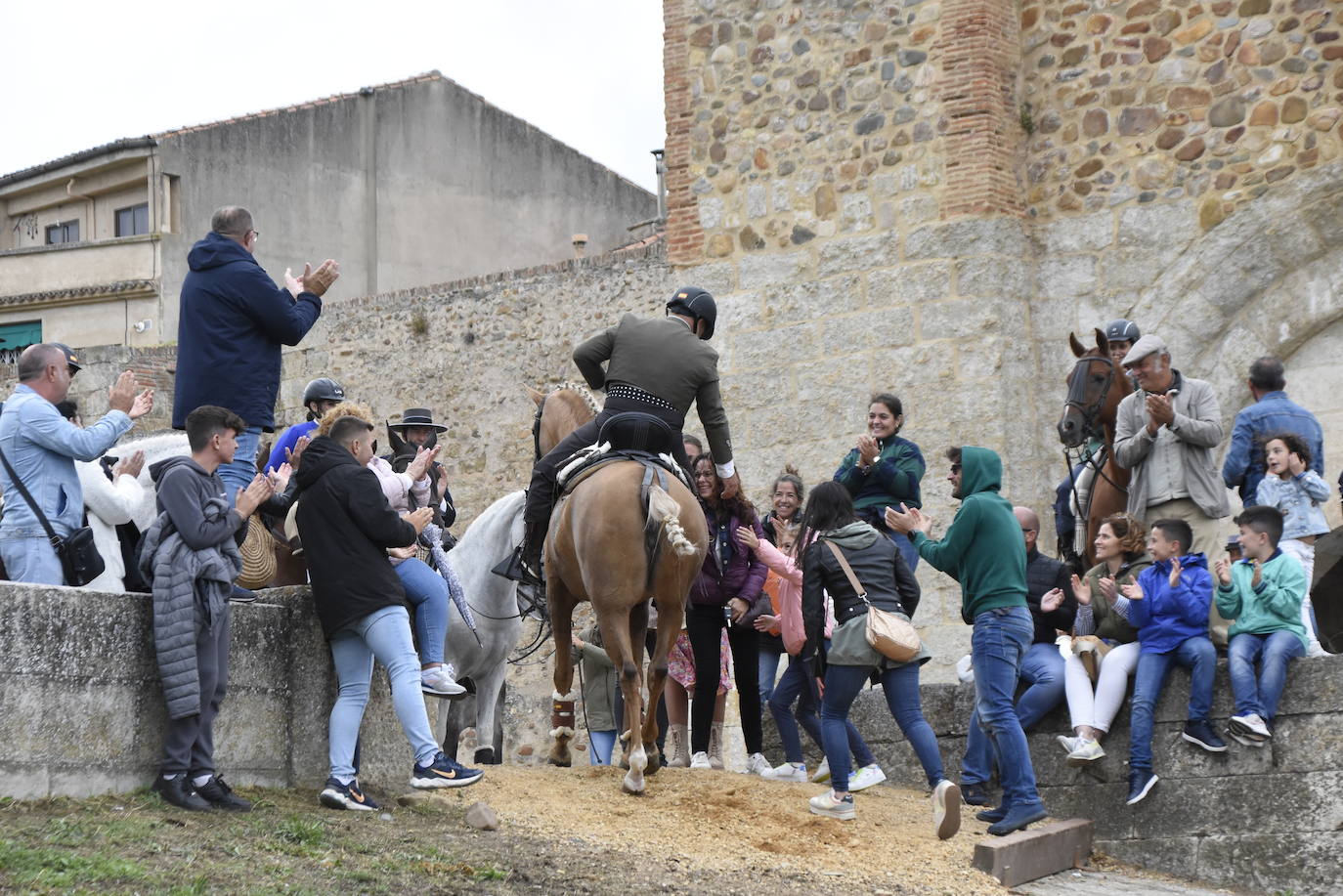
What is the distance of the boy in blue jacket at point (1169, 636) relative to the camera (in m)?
8.79

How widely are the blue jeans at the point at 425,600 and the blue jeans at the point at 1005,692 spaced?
2.66 m

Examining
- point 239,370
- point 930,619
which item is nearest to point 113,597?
point 239,370

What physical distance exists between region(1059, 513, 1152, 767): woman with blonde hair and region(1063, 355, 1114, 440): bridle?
0.91m

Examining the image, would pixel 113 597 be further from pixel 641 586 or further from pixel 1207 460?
pixel 1207 460

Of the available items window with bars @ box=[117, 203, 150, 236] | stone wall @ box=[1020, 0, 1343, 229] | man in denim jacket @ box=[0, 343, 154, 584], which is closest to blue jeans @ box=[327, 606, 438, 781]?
man in denim jacket @ box=[0, 343, 154, 584]

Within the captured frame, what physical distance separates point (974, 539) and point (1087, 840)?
1.88 meters

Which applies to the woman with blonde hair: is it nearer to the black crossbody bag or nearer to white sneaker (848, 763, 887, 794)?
white sneaker (848, 763, 887, 794)

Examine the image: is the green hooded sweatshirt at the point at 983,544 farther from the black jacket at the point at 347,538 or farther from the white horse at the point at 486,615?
the white horse at the point at 486,615

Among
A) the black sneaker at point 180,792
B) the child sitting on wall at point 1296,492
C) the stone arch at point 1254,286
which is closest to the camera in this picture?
the black sneaker at point 180,792

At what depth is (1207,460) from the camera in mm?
9758

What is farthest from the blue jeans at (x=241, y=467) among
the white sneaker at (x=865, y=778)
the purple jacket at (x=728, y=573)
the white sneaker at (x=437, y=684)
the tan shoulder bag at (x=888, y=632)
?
the white sneaker at (x=865, y=778)

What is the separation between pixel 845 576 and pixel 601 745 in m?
3.00

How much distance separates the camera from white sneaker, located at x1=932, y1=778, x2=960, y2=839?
311 inches

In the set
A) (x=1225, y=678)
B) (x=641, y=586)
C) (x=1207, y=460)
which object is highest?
(x=1207, y=460)
